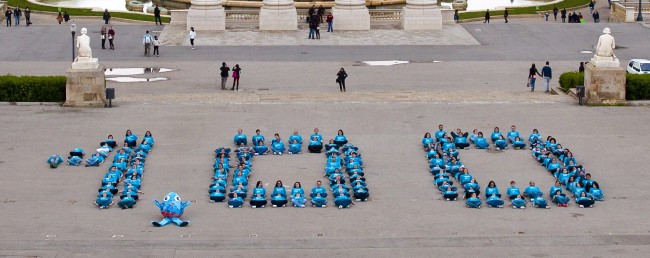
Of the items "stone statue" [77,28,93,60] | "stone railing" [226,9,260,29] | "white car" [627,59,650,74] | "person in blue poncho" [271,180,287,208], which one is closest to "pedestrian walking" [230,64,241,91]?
"stone statue" [77,28,93,60]

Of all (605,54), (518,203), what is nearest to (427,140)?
(518,203)

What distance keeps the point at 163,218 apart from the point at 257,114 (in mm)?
13499

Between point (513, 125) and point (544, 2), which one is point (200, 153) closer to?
point (513, 125)

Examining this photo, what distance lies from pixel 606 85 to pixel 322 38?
1953 centimetres

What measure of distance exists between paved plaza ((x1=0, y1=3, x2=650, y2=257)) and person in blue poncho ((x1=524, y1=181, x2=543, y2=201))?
74 cm

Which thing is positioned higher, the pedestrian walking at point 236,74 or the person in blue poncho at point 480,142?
the pedestrian walking at point 236,74

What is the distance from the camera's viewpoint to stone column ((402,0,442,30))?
70438 millimetres

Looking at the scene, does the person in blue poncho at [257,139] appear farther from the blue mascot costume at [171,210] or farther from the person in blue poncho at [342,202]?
the blue mascot costume at [171,210]

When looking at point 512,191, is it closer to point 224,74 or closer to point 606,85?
point 606,85

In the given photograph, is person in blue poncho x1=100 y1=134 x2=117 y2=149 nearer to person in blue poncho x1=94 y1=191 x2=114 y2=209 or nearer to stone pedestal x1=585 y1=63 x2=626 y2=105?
person in blue poncho x1=94 y1=191 x2=114 y2=209

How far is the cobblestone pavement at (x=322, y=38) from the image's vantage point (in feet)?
220

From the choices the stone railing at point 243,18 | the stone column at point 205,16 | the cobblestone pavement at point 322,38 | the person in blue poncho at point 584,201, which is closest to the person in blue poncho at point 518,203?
the person in blue poncho at point 584,201

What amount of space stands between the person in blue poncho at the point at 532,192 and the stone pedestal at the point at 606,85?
13.3m

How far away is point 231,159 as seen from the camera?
43.0 meters
